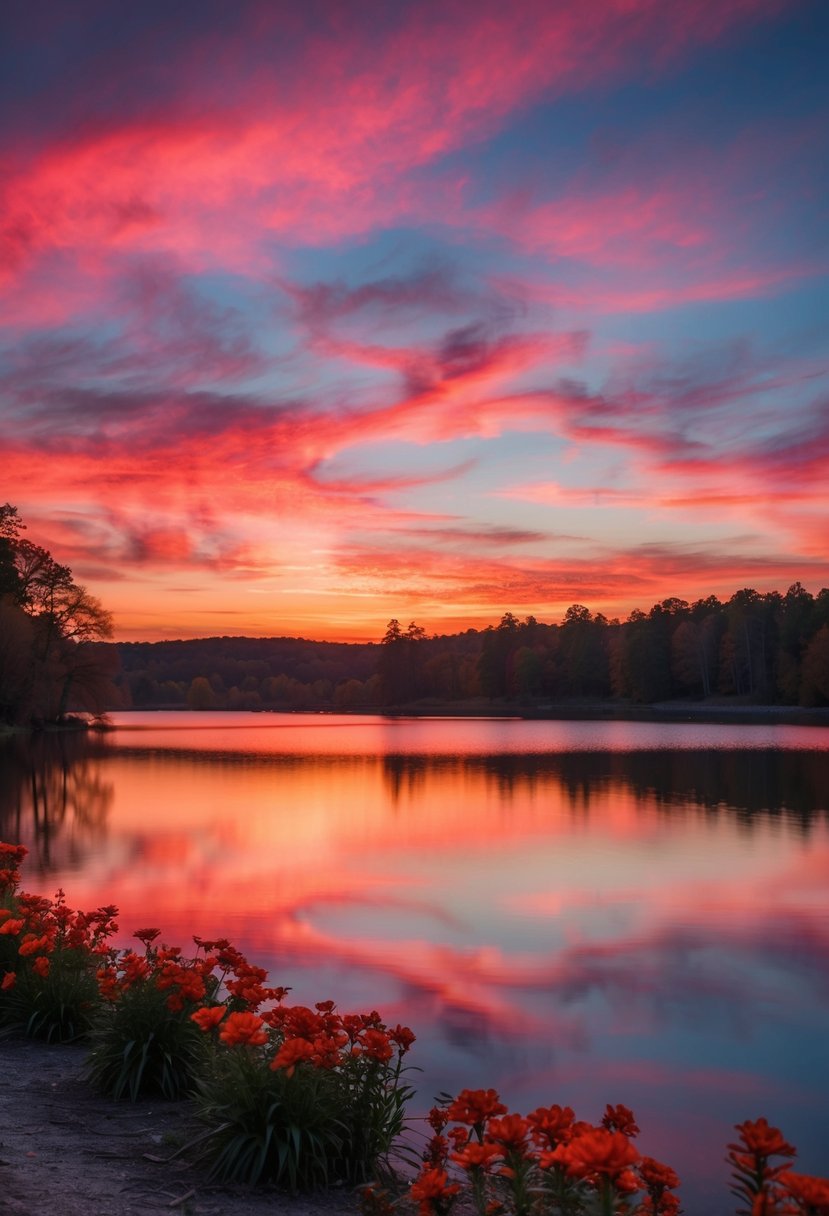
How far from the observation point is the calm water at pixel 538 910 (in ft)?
26.1

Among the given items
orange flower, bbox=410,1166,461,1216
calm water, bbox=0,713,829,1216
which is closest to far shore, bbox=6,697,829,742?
calm water, bbox=0,713,829,1216

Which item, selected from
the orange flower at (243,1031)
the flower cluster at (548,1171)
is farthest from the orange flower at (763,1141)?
the orange flower at (243,1031)

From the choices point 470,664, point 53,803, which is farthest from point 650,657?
point 53,803

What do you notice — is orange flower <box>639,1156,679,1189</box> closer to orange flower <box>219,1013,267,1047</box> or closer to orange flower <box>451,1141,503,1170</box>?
orange flower <box>451,1141,503,1170</box>

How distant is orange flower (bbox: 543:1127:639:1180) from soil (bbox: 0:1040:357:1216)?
226cm

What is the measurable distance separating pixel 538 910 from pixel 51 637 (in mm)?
62266

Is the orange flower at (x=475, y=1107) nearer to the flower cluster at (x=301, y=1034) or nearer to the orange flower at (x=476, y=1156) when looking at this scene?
the orange flower at (x=476, y=1156)

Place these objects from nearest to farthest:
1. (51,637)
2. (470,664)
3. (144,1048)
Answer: (144,1048)
(51,637)
(470,664)

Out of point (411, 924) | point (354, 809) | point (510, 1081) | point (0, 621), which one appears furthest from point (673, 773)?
point (0, 621)

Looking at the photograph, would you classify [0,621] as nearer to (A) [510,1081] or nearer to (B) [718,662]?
(A) [510,1081]

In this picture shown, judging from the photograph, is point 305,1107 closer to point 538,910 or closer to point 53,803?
point 538,910

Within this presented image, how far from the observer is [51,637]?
70.0 meters

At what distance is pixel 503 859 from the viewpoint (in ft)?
60.7

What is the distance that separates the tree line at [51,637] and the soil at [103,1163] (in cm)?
5952
